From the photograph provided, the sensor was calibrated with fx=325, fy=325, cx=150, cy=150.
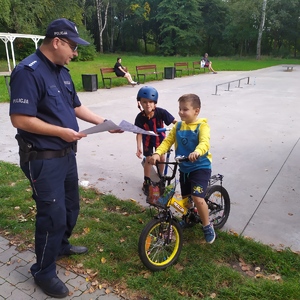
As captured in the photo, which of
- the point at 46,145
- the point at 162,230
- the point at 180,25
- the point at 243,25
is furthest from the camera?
the point at 180,25

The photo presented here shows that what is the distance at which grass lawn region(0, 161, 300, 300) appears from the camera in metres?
2.69

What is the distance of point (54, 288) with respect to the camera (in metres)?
2.61

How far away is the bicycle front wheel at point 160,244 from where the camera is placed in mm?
2770

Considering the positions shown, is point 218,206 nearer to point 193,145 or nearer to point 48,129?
point 193,145

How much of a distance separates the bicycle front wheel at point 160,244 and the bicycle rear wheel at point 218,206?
25.2 inches

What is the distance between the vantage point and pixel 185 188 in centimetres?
328

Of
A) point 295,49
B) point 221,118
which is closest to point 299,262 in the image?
point 221,118

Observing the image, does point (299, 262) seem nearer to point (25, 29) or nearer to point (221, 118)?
point (221, 118)

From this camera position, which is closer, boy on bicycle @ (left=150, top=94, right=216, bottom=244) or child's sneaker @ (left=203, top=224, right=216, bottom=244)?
boy on bicycle @ (left=150, top=94, right=216, bottom=244)

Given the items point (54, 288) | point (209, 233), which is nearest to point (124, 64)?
point (209, 233)

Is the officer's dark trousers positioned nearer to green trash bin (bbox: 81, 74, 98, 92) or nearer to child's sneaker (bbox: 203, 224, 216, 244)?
child's sneaker (bbox: 203, 224, 216, 244)

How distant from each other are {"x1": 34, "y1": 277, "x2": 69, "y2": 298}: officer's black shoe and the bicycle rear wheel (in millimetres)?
1652

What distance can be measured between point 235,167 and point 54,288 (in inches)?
143

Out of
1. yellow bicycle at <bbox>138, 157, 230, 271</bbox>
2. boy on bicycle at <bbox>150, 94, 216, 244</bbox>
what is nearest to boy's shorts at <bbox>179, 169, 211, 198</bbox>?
boy on bicycle at <bbox>150, 94, 216, 244</bbox>
